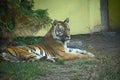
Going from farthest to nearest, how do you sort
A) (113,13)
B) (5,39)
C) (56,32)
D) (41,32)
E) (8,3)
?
(113,13) → (41,32) → (56,32) → (5,39) → (8,3)

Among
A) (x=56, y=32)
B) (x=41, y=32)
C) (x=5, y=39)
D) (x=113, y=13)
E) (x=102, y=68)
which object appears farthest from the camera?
(x=113, y=13)

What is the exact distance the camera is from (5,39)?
28.5ft

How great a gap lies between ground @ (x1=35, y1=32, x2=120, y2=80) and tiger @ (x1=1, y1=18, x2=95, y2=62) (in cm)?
35

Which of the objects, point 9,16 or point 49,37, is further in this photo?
point 49,37

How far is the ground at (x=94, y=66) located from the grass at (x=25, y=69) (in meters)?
0.16

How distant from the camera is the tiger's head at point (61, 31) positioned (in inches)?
365

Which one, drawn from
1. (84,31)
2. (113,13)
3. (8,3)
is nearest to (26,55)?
(8,3)

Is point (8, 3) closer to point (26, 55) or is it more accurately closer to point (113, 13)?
point (26, 55)

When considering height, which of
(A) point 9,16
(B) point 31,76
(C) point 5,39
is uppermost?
(A) point 9,16

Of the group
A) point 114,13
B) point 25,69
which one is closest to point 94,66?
point 25,69

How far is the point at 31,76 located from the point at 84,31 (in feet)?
14.9

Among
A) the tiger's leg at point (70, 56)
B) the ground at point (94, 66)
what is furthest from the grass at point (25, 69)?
the tiger's leg at point (70, 56)

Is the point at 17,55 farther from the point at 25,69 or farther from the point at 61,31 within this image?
the point at 61,31

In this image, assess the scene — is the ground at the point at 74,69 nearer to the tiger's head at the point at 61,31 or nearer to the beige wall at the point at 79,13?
the tiger's head at the point at 61,31
